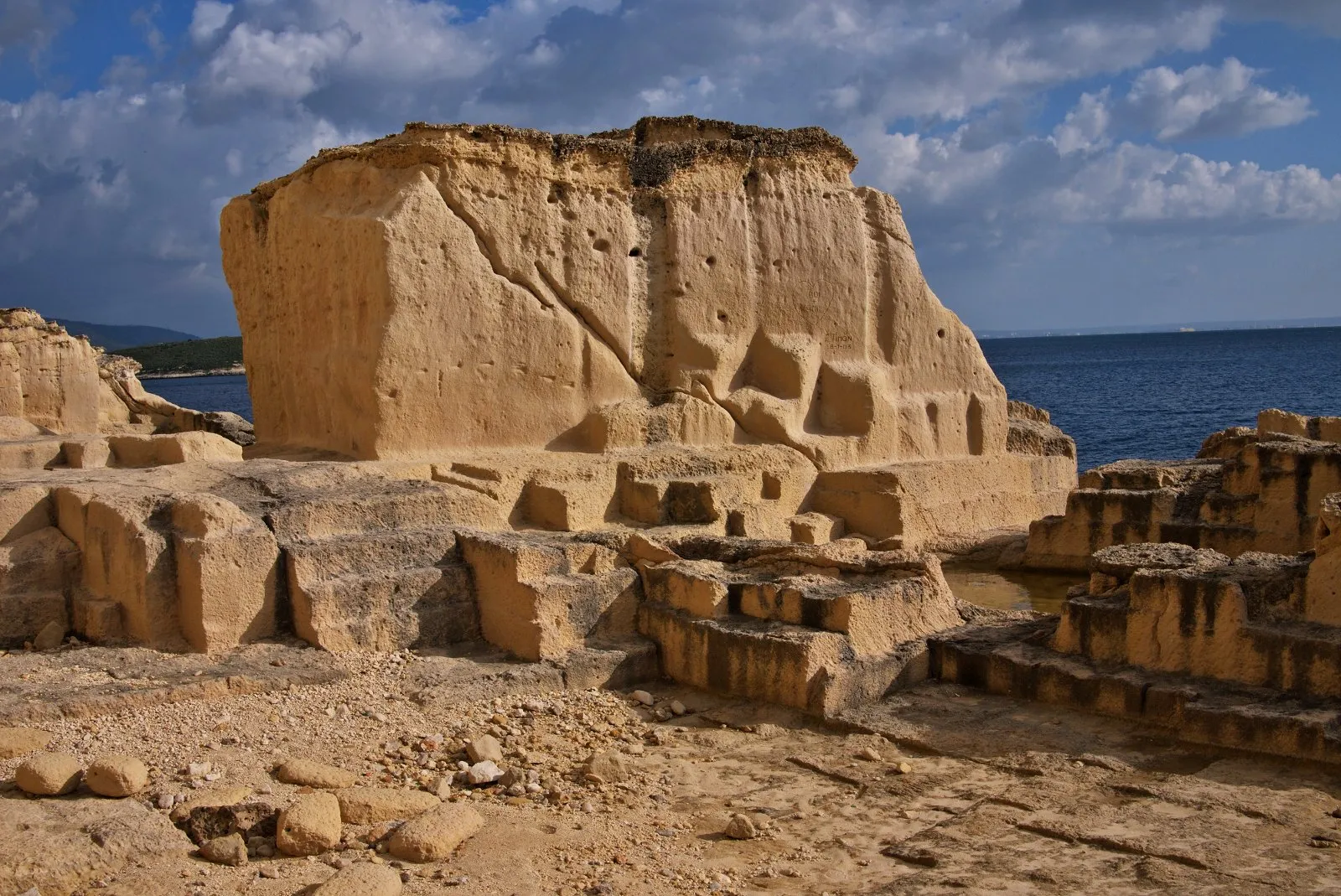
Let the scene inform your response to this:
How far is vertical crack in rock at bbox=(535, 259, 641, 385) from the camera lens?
9.16 m

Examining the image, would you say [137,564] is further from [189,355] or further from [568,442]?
[189,355]

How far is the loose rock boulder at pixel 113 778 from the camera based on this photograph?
4762mm

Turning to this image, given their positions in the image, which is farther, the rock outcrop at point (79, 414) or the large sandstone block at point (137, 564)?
the rock outcrop at point (79, 414)

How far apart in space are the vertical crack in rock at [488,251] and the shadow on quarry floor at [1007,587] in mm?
3873

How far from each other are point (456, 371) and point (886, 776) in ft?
15.1

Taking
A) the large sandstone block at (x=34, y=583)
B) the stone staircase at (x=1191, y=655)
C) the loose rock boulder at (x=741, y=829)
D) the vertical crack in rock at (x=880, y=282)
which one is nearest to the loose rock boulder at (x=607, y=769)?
the loose rock boulder at (x=741, y=829)

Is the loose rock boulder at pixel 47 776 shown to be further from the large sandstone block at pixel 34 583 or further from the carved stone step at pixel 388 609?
the large sandstone block at pixel 34 583

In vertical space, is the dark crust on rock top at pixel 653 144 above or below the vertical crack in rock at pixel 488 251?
above

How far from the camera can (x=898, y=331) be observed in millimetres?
10961

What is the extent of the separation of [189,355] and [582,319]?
91.9m

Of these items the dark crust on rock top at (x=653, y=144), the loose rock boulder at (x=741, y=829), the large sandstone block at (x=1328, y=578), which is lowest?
the loose rock boulder at (x=741, y=829)

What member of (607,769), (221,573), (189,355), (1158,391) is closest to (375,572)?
(221,573)

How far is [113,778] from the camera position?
15.6 feet

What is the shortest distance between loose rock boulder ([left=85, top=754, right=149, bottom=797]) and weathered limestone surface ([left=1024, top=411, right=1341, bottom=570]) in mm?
7802
